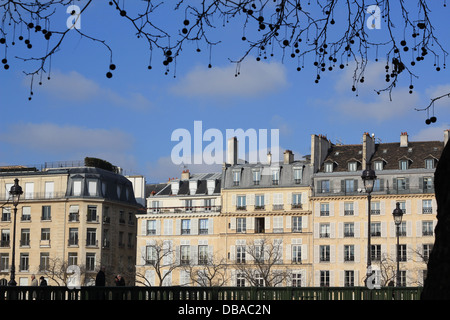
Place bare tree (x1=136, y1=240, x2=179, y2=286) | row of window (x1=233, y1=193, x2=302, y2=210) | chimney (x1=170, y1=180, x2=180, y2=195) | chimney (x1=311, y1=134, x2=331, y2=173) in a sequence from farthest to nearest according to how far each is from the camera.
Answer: chimney (x1=170, y1=180, x2=180, y2=195) < bare tree (x1=136, y1=240, x2=179, y2=286) < chimney (x1=311, y1=134, x2=331, y2=173) < row of window (x1=233, y1=193, x2=302, y2=210)

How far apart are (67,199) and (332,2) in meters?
85.6

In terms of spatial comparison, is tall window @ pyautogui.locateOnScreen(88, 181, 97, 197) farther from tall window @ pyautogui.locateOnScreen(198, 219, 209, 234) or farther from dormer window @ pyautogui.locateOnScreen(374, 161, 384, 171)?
dormer window @ pyautogui.locateOnScreen(374, 161, 384, 171)

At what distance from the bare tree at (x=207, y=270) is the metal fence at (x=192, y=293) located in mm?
61943

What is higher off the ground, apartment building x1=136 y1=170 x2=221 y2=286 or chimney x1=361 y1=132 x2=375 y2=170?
chimney x1=361 y1=132 x2=375 y2=170

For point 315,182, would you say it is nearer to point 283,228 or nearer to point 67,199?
point 283,228

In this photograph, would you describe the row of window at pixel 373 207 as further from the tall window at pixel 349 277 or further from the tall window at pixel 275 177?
the tall window at pixel 275 177

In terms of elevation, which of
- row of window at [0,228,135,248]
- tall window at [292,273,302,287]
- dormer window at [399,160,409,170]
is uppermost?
dormer window at [399,160,409,170]

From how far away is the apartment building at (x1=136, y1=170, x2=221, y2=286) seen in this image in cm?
9125

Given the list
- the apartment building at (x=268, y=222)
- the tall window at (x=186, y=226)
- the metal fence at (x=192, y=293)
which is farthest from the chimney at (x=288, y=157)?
the metal fence at (x=192, y=293)

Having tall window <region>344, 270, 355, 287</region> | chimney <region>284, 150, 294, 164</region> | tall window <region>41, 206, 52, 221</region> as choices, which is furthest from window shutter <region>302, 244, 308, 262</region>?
tall window <region>41, 206, 52, 221</region>

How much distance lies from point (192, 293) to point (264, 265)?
6387 centimetres

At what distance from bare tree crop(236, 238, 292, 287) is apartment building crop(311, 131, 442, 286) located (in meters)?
3.84

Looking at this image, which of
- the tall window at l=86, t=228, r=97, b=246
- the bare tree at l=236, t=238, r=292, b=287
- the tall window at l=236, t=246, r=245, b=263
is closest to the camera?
the bare tree at l=236, t=238, r=292, b=287
